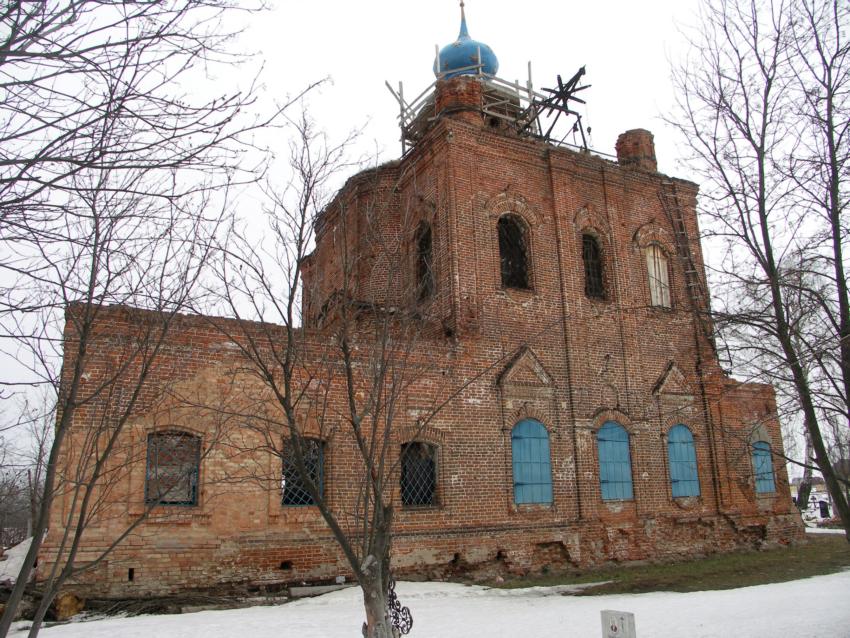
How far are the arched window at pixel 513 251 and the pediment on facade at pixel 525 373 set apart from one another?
75.6 inches

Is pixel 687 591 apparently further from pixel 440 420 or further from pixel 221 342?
pixel 221 342

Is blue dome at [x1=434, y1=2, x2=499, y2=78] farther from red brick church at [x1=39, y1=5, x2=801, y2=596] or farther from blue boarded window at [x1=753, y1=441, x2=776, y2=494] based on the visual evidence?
blue boarded window at [x1=753, y1=441, x2=776, y2=494]

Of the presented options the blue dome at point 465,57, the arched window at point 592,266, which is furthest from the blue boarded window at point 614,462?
the blue dome at point 465,57

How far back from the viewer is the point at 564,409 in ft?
48.4

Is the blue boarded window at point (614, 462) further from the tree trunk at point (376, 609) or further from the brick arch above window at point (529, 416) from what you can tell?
the tree trunk at point (376, 609)

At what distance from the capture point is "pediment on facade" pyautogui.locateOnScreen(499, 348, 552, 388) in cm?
1423

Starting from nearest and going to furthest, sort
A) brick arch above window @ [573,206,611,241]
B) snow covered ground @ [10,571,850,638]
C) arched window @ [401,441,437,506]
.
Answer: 1. snow covered ground @ [10,571,850,638]
2. arched window @ [401,441,437,506]
3. brick arch above window @ [573,206,611,241]

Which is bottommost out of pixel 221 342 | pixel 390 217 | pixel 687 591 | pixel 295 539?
pixel 687 591

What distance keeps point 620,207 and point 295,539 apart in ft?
36.1

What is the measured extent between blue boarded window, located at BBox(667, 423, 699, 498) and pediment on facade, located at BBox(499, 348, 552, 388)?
3713mm

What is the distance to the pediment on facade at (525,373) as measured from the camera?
1423 centimetres

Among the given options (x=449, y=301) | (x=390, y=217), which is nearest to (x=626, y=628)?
(x=449, y=301)

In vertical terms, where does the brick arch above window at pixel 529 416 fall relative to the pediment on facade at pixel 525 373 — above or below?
below

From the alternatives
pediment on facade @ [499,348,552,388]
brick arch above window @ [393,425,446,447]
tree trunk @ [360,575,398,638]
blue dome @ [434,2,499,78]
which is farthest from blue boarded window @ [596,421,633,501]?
blue dome @ [434,2,499,78]
